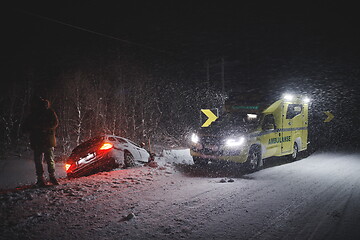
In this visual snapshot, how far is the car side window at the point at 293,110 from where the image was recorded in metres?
10.5

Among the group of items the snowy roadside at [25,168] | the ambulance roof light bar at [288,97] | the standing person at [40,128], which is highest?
the ambulance roof light bar at [288,97]

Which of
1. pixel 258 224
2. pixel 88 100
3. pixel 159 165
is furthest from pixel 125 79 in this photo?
pixel 258 224

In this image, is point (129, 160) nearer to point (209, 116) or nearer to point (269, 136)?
point (209, 116)

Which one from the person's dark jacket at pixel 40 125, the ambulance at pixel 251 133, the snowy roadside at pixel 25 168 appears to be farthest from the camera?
the snowy roadside at pixel 25 168

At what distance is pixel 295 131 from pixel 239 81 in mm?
21059

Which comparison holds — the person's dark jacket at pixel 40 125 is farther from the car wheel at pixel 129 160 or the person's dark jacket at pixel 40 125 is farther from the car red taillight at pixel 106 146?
the car wheel at pixel 129 160

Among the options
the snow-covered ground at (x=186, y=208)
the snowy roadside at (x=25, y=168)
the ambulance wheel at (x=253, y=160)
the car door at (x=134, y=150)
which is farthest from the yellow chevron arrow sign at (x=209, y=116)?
the snow-covered ground at (x=186, y=208)

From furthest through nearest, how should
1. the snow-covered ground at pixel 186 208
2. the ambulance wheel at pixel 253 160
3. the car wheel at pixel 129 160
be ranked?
1. the car wheel at pixel 129 160
2. the ambulance wheel at pixel 253 160
3. the snow-covered ground at pixel 186 208

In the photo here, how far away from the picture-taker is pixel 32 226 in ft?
13.1

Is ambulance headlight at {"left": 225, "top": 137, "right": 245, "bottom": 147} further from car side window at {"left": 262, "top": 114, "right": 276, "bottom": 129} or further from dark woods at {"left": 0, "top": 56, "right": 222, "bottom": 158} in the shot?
dark woods at {"left": 0, "top": 56, "right": 222, "bottom": 158}

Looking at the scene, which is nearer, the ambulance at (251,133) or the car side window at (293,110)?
the ambulance at (251,133)

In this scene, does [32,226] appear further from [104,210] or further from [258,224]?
[258,224]

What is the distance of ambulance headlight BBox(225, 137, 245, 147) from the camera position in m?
8.29

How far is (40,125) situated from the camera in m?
5.85
